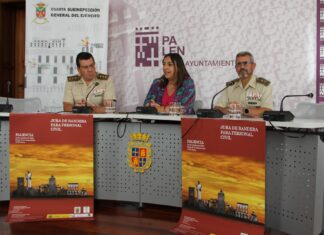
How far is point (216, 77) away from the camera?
14.4ft

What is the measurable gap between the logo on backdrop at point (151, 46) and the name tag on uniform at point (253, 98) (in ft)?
4.16

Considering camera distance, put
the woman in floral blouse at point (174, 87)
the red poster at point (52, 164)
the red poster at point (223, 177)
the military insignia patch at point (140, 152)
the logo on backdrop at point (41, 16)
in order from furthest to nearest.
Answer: the logo on backdrop at point (41, 16) < the woman in floral blouse at point (174, 87) < the military insignia patch at point (140, 152) < the red poster at point (52, 164) < the red poster at point (223, 177)

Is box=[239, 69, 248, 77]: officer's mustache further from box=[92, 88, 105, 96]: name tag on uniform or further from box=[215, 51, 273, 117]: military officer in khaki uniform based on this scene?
box=[92, 88, 105, 96]: name tag on uniform

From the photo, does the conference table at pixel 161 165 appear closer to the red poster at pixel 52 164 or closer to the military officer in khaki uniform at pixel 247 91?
the red poster at pixel 52 164

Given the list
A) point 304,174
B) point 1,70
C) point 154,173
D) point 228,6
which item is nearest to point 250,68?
point 228,6

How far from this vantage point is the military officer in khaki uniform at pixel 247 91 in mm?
3441

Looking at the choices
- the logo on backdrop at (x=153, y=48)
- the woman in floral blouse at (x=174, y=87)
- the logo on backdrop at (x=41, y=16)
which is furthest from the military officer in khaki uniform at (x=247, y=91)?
the logo on backdrop at (x=41, y=16)

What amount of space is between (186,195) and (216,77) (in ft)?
7.53

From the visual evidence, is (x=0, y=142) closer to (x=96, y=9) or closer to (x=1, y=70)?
(x=96, y=9)

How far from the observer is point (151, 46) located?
4.62 meters

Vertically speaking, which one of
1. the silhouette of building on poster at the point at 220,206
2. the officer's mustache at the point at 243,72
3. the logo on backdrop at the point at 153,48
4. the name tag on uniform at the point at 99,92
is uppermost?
the logo on backdrop at the point at 153,48

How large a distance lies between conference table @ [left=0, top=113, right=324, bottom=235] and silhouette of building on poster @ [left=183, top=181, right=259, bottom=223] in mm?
245

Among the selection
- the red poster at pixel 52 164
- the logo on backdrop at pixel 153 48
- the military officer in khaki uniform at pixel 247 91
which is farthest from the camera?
the logo on backdrop at pixel 153 48

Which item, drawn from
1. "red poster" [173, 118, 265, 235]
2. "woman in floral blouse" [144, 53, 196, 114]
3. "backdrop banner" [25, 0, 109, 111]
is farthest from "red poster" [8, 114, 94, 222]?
"backdrop banner" [25, 0, 109, 111]
